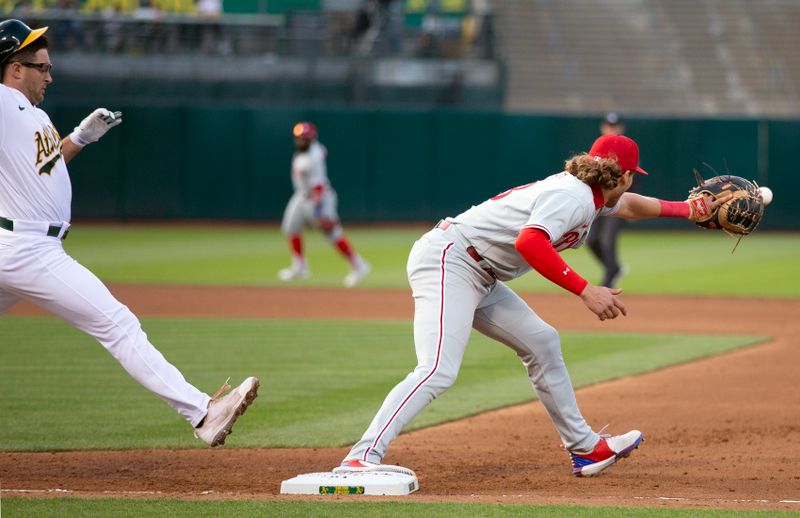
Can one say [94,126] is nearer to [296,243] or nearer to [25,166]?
[25,166]

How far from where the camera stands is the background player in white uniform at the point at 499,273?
545cm

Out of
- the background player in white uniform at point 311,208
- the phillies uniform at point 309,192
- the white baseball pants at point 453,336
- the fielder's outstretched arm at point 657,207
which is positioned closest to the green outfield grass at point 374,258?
the background player in white uniform at point 311,208

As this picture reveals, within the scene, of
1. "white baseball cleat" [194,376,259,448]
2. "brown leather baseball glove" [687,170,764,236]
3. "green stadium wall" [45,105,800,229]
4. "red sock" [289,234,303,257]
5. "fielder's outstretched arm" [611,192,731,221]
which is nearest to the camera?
"white baseball cleat" [194,376,259,448]

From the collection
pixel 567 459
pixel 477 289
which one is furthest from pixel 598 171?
pixel 567 459

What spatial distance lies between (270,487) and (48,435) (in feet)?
6.41

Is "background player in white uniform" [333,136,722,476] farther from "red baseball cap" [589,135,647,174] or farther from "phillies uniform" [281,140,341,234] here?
"phillies uniform" [281,140,341,234]

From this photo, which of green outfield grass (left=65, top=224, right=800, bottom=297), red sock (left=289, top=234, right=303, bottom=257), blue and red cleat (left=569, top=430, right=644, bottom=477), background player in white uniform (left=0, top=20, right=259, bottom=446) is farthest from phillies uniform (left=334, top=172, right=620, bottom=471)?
red sock (left=289, top=234, right=303, bottom=257)

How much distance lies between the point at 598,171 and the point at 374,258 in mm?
15681

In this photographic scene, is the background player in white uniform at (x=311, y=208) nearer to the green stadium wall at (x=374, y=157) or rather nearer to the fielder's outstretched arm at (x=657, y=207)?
the green stadium wall at (x=374, y=157)

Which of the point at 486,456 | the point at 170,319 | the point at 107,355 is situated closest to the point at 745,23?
the point at 170,319

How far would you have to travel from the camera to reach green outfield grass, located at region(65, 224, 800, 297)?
17.4 m

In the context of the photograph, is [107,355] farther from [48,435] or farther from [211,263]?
[211,263]

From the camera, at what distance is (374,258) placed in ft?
69.6

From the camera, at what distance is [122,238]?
24.4 meters
